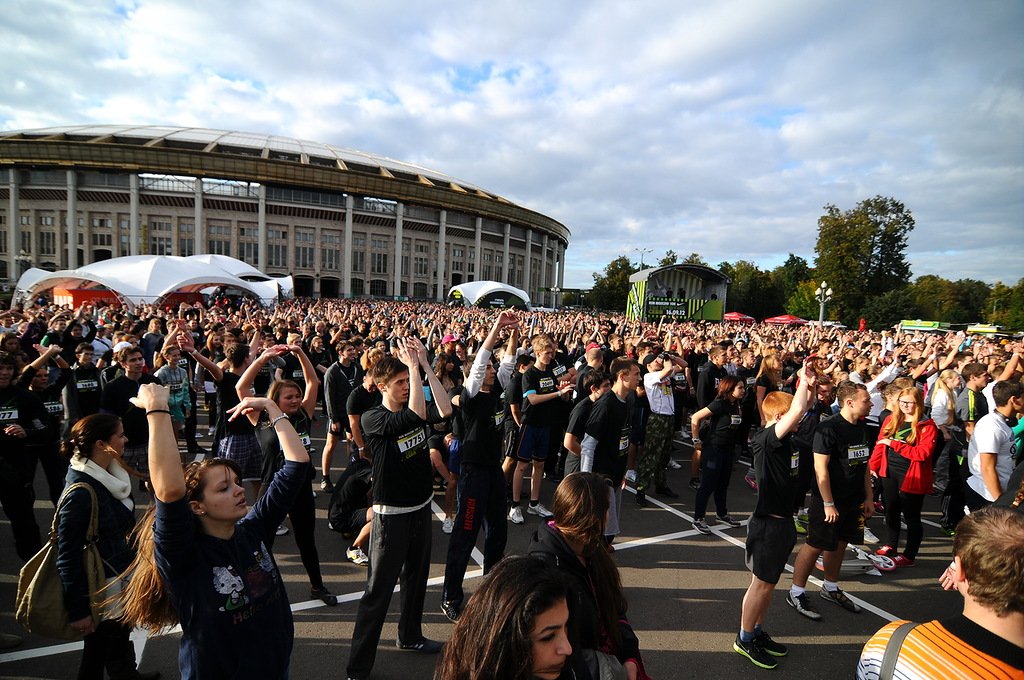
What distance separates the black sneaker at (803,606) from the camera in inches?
160

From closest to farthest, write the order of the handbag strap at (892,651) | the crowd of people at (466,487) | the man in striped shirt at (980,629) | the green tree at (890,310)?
1. the man in striped shirt at (980,629)
2. the handbag strap at (892,651)
3. the crowd of people at (466,487)
4. the green tree at (890,310)

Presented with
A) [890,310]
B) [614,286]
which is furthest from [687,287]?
[614,286]

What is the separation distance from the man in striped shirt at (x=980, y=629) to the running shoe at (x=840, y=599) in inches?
122

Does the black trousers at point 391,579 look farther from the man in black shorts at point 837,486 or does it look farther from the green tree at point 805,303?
the green tree at point 805,303

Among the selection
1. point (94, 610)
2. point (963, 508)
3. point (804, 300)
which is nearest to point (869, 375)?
point (963, 508)

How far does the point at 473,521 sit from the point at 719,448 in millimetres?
3278

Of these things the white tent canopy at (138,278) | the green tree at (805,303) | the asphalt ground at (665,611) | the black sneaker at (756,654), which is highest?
the green tree at (805,303)

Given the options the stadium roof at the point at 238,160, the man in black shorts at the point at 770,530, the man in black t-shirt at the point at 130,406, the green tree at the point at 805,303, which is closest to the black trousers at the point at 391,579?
the man in black shorts at the point at 770,530

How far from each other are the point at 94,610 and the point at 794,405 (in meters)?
4.55

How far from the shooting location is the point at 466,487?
4.13 metres

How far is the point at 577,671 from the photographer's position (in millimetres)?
1636

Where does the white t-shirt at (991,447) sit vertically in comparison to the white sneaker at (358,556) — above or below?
above

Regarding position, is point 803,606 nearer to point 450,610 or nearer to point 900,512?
point 900,512

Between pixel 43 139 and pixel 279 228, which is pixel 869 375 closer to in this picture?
pixel 279 228
